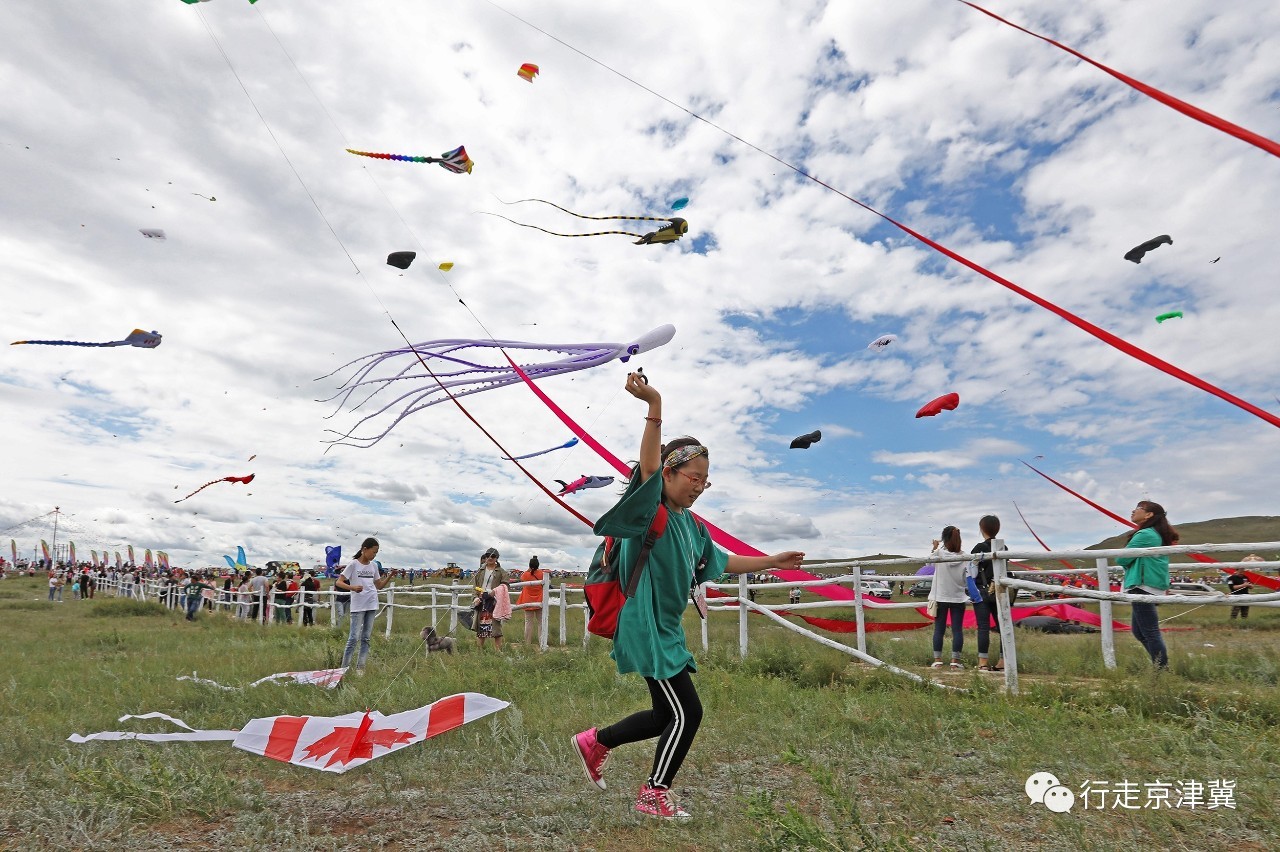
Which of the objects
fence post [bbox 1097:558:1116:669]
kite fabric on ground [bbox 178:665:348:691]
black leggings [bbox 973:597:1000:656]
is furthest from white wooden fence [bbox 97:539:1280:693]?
kite fabric on ground [bbox 178:665:348:691]

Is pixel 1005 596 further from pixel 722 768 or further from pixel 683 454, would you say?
pixel 683 454

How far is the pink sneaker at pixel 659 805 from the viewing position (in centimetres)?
364

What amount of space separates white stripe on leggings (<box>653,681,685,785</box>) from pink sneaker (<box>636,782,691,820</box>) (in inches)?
1.9

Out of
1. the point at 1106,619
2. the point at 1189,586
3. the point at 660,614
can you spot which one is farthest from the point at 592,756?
the point at 1189,586

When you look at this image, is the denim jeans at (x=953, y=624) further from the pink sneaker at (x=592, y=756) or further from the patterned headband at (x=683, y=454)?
the patterned headband at (x=683, y=454)

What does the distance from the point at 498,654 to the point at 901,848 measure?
9.26m

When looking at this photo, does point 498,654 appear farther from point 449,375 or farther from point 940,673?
point 940,673

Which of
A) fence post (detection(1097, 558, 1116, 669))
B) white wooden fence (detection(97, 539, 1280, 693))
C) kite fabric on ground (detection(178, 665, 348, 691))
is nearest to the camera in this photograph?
white wooden fence (detection(97, 539, 1280, 693))

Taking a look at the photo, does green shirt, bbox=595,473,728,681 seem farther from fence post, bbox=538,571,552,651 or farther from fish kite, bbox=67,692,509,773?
fence post, bbox=538,571,552,651

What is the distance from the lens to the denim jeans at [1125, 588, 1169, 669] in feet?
22.1

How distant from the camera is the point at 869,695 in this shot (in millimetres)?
6531

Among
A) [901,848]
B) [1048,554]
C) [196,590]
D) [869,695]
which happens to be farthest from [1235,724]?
[196,590]

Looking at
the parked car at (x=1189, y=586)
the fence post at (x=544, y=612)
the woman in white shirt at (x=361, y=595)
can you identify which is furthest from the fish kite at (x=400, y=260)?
the parked car at (x=1189, y=586)

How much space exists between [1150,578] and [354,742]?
6.61m
